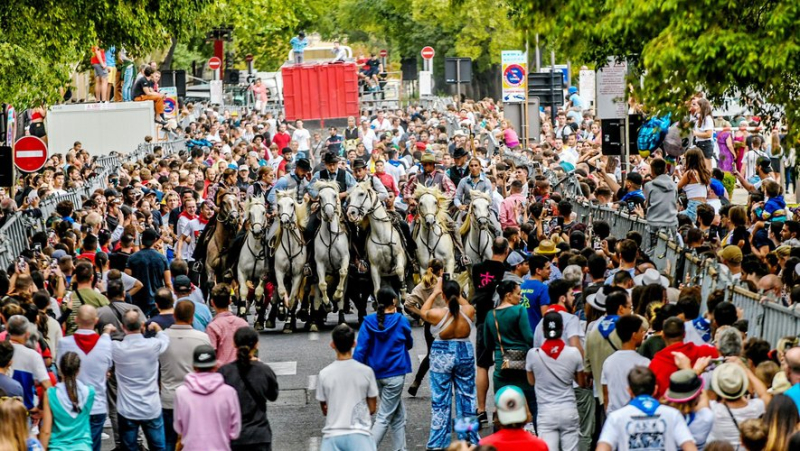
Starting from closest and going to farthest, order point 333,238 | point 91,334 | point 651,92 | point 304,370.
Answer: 1. point 91,334
2. point 651,92
3. point 304,370
4. point 333,238

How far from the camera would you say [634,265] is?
608 inches

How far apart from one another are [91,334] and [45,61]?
39.7 feet

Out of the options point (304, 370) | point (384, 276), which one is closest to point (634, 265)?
point (304, 370)

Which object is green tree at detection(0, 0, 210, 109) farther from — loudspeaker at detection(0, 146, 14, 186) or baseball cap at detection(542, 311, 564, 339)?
baseball cap at detection(542, 311, 564, 339)

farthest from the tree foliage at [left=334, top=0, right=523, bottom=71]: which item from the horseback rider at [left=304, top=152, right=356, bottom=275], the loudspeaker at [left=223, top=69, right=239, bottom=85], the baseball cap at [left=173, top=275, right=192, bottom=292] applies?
the baseball cap at [left=173, top=275, right=192, bottom=292]

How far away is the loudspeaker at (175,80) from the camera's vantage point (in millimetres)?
57719

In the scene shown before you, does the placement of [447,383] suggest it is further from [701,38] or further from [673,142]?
[673,142]

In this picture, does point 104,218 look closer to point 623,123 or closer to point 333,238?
point 333,238

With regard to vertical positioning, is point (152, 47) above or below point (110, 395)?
above

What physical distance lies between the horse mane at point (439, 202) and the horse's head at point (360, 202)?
0.60 m

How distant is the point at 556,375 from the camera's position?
41.2 ft

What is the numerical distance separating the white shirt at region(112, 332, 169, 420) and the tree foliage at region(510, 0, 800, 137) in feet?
16.5

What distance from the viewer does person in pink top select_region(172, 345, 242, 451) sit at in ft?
37.1

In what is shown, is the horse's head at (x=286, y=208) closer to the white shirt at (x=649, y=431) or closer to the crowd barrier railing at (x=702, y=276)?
the crowd barrier railing at (x=702, y=276)
